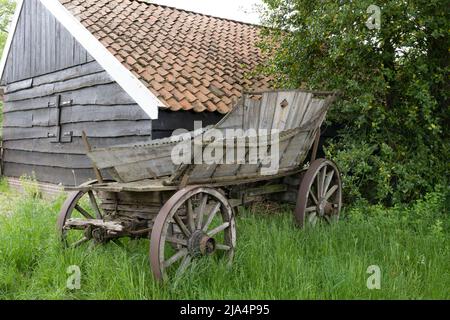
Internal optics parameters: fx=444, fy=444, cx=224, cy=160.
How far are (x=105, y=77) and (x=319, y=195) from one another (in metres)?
4.14

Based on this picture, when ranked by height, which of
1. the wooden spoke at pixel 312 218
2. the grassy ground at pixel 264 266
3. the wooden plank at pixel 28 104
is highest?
the wooden plank at pixel 28 104

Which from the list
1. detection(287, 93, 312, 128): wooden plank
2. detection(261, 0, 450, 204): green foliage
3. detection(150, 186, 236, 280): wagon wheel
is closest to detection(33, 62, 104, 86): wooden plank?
detection(261, 0, 450, 204): green foliage

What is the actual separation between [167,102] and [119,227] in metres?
2.94

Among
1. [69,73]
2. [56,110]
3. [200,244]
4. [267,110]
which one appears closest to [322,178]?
[267,110]

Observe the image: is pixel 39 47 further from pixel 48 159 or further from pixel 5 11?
pixel 5 11

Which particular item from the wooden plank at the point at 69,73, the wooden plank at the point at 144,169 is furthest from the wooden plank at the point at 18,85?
the wooden plank at the point at 144,169

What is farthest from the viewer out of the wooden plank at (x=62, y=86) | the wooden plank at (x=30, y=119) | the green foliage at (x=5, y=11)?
the green foliage at (x=5, y=11)

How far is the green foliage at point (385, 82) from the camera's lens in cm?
605

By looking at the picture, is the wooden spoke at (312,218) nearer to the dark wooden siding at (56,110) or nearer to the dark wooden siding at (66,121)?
the dark wooden siding at (56,110)

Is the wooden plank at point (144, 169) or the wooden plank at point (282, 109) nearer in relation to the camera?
the wooden plank at point (144, 169)

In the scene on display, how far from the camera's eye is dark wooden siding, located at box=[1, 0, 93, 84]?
8.28 m

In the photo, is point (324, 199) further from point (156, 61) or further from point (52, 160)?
point (52, 160)

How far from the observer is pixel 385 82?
6.34m
